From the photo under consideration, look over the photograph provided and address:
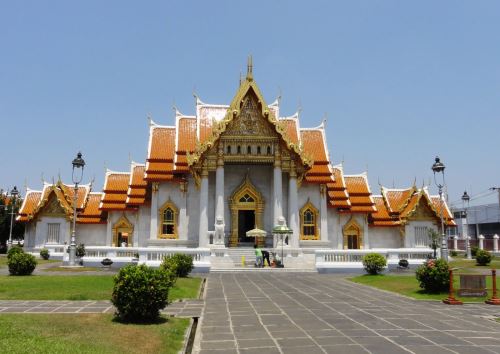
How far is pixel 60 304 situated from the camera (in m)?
12.5

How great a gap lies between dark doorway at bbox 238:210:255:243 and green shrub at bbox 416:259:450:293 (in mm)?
18115

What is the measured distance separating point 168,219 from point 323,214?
428 inches

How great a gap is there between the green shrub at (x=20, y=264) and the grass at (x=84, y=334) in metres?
10.7

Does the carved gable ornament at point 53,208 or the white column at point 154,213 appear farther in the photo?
the carved gable ornament at point 53,208

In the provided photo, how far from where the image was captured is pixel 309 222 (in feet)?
112

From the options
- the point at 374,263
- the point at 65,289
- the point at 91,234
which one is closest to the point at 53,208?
the point at 91,234

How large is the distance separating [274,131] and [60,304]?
21.3m

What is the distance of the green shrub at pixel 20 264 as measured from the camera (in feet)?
66.2

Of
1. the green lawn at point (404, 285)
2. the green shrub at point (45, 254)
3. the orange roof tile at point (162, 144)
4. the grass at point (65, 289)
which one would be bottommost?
the green lawn at point (404, 285)

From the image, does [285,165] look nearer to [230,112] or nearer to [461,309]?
[230,112]

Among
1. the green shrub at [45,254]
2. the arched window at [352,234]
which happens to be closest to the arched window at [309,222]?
the arched window at [352,234]

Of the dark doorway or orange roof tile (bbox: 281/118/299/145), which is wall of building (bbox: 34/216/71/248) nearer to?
the dark doorway

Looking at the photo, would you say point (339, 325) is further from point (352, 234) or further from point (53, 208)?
point (53, 208)

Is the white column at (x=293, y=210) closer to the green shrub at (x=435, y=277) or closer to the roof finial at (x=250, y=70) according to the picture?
the roof finial at (x=250, y=70)
